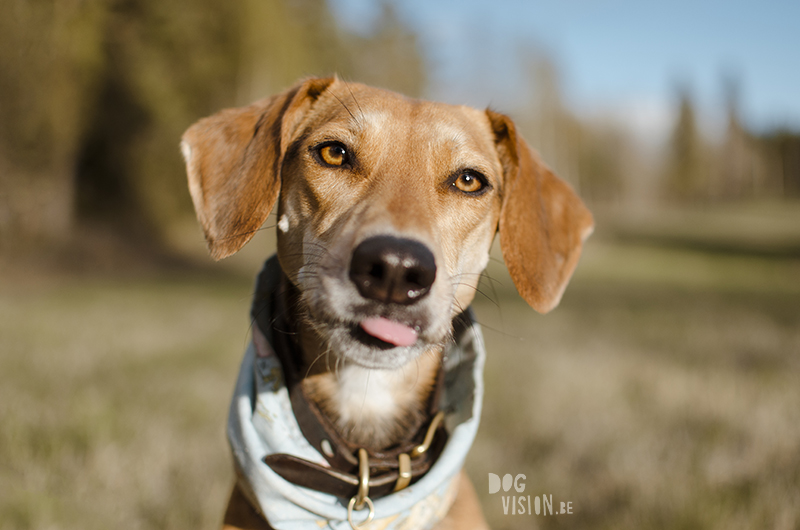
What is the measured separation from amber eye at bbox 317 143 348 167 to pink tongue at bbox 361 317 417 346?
962mm

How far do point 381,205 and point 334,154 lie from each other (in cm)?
57

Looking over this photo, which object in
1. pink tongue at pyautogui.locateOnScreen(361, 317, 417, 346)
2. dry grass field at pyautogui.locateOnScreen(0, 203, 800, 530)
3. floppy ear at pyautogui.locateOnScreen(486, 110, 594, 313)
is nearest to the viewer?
pink tongue at pyautogui.locateOnScreen(361, 317, 417, 346)

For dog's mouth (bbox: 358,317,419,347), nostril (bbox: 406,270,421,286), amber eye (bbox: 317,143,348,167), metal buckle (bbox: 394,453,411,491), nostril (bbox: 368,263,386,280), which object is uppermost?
amber eye (bbox: 317,143,348,167)

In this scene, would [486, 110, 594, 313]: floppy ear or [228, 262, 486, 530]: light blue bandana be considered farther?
[486, 110, 594, 313]: floppy ear

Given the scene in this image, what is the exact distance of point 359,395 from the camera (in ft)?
8.89

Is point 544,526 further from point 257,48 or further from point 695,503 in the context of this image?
point 257,48

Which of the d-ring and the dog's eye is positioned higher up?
the dog's eye

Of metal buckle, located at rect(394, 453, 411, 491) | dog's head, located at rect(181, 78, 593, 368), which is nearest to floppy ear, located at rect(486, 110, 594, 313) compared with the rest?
dog's head, located at rect(181, 78, 593, 368)

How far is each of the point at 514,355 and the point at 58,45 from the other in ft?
46.3

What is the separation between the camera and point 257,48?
63.5 feet

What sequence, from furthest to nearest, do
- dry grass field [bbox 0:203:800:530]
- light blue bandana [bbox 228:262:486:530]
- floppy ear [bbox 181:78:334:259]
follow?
1. dry grass field [bbox 0:203:800:530]
2. floppy ear [bbox 181:78:334:259]
3. light blue bandana [bbox 228:262:486:530]

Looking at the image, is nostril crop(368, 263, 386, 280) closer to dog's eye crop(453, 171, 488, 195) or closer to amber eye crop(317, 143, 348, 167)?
amber eye crop(317, 143, 348, 167)

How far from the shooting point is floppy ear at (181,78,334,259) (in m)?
2.57

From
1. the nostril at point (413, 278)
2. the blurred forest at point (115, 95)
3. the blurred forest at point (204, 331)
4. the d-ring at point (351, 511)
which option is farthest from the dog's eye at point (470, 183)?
the blurred forest at point (115, 95)
